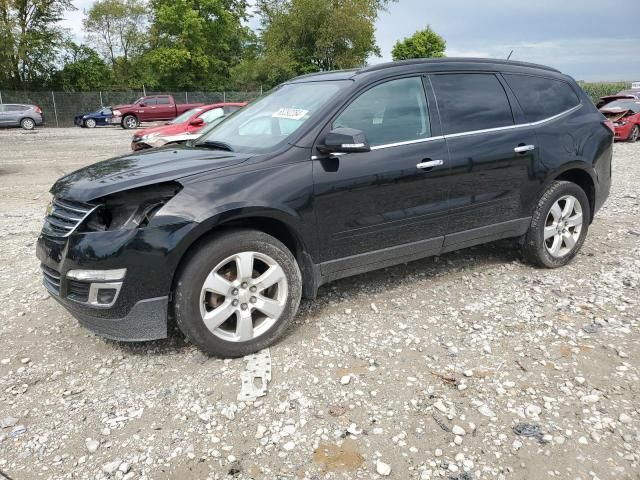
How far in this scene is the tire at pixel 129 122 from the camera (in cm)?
2847

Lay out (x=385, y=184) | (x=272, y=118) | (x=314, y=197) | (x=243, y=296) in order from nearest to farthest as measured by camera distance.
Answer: (x=243, y=296)
(x=314, y=197)
(x=385, y=184)
(x=272, y=118)

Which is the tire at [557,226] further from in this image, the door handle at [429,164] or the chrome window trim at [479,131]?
the door handle at [429,164]

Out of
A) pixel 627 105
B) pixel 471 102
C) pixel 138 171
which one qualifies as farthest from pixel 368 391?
pixel 627 105

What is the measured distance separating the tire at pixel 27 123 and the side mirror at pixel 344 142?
98.4ft

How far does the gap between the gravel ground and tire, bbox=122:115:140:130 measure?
2618 centimetres

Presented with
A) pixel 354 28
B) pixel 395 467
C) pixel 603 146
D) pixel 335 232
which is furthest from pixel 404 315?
pixel 354 28

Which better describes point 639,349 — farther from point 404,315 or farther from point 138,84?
point 138,84

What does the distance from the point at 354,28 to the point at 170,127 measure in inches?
1418

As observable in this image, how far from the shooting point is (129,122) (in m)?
28.6

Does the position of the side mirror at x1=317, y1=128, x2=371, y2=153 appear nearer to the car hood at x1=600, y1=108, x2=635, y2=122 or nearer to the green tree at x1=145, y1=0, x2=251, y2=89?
the car hood at x1=600, y1=108, x2=635, y2=122

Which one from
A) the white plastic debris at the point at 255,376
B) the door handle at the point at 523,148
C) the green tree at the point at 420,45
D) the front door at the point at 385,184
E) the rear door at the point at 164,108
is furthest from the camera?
the green tree at the point at 420,45

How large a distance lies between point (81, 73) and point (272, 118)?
135 feet

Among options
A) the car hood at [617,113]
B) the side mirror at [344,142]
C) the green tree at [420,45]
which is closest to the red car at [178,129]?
the side mirror at [344,142]

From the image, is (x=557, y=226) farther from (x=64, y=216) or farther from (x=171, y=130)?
(x=171, y=130)
